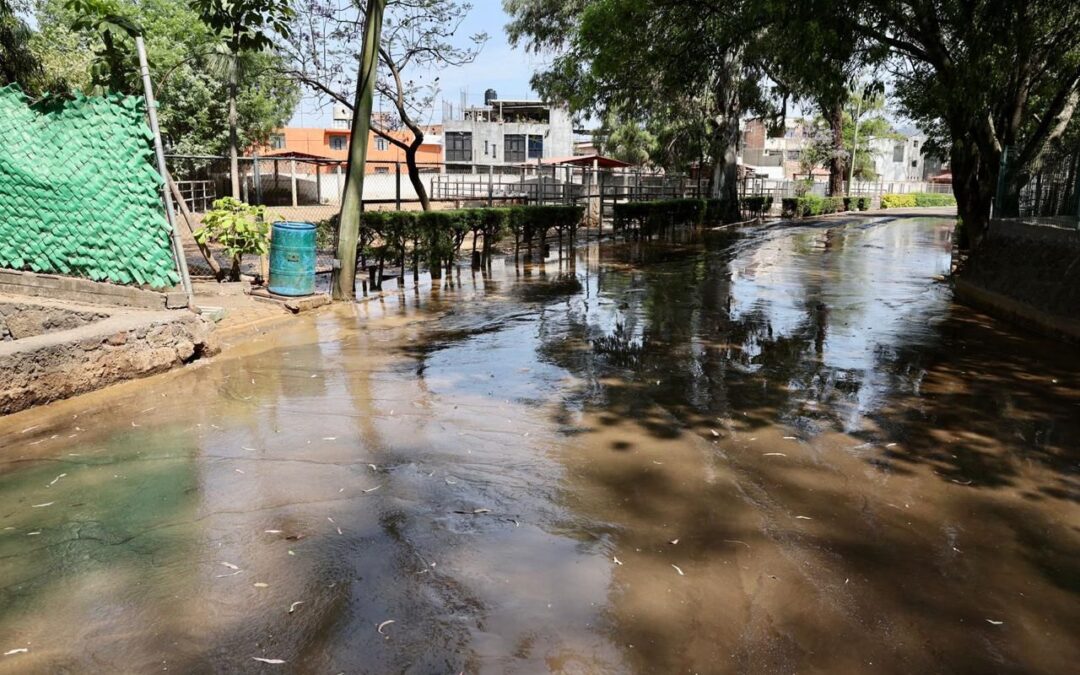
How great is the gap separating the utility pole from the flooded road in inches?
118

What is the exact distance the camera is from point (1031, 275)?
9891 mm

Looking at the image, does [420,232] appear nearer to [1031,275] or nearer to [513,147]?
[1031,275]

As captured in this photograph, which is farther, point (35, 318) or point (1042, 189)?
point (1042, 189)

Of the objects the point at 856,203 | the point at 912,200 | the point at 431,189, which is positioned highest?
the point at 912,200

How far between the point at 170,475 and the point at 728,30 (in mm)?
14161

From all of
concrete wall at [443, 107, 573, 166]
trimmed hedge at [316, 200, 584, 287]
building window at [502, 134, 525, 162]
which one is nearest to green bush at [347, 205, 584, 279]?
trimmed hedge at [316, 200, 584, 287]

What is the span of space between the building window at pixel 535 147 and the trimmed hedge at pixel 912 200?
2724cm

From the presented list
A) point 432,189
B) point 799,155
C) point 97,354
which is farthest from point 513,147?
point 97,354

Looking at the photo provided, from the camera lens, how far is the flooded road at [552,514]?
3033 mm

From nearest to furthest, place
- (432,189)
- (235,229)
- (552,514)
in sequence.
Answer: (552,514), (235,229), (432,189)

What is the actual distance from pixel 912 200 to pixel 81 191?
70.4 m

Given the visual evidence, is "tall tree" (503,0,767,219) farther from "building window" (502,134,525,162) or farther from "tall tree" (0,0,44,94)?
"building window" (502,134,525,162)

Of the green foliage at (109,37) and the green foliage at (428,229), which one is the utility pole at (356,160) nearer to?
the green foliage at (428,229)

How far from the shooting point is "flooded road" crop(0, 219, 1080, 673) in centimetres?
303
